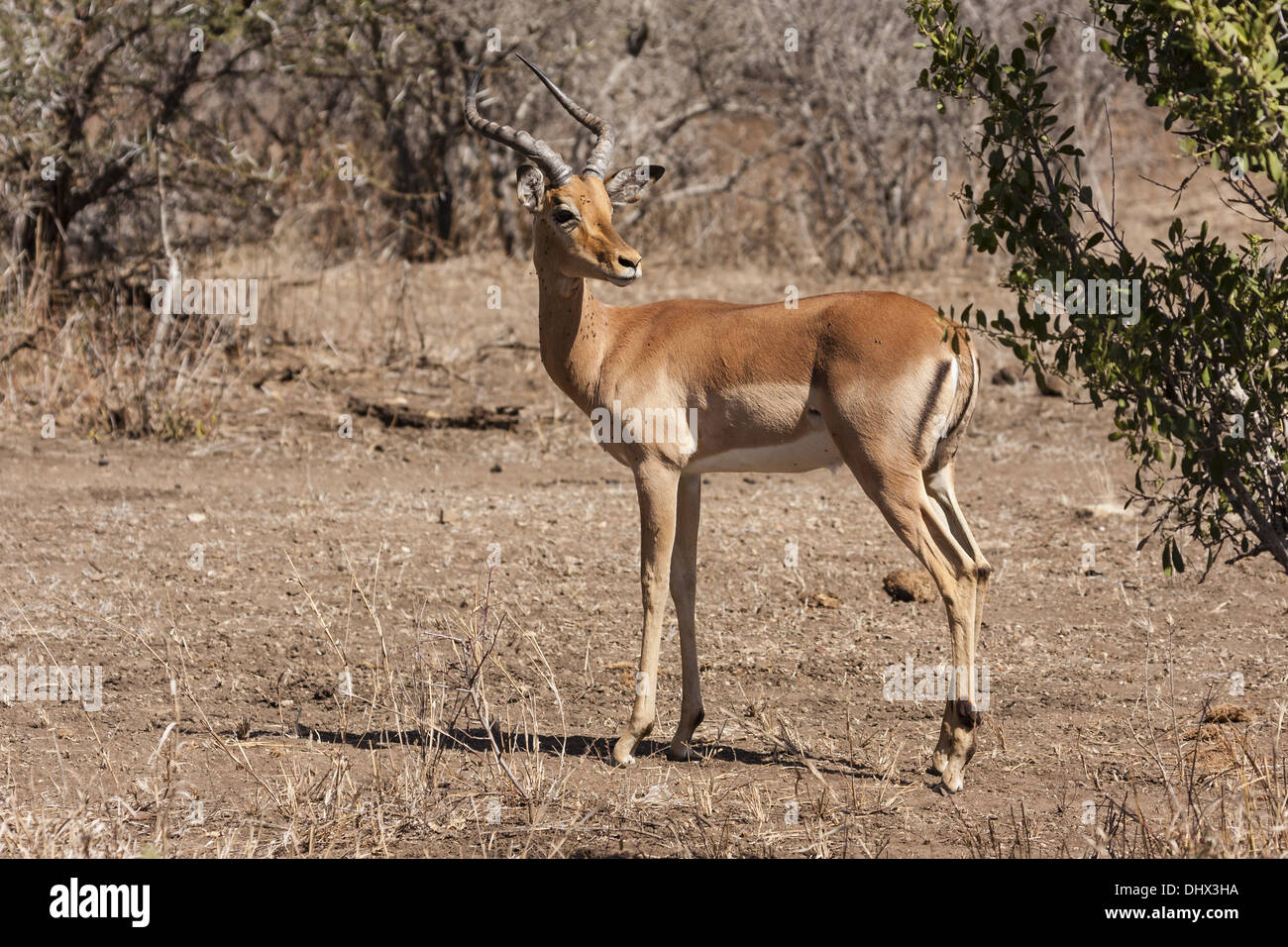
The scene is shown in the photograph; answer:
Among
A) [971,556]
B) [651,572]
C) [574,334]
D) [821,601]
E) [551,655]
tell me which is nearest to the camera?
[971,556]

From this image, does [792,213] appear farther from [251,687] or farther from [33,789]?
[33,789]

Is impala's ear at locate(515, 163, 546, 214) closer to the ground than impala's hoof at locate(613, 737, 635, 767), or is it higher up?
higher up

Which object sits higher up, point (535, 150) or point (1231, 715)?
point (535, 150)

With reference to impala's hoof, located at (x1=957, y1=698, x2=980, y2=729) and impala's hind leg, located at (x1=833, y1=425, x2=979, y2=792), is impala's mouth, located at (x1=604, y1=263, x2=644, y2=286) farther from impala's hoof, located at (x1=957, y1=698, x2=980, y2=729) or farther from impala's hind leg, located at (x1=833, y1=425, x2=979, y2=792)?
impala's hoof, located at (x1=957, y1=698, x2=980, y2=729)

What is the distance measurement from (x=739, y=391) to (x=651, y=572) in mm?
750

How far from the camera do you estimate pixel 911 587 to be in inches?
287

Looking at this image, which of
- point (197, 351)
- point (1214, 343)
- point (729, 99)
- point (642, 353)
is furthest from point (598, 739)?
point (729, 99)

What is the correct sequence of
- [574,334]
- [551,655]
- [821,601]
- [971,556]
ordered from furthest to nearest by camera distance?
[821,601], [551,655], [574,334], [971,556]

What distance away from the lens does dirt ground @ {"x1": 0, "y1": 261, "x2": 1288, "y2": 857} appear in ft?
15.5

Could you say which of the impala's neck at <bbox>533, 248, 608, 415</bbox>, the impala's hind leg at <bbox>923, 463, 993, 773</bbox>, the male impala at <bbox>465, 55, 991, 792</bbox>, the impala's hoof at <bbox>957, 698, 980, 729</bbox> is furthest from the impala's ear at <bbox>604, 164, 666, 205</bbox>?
the impala's hoof at <bbox>957, 698, 980, 729</bbox>

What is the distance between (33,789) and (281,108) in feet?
42.8

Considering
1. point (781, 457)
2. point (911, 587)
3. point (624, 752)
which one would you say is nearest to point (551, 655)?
point (624, 752)

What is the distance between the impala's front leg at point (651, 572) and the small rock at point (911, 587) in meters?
2.21

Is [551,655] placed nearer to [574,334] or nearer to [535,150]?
[574,334]
